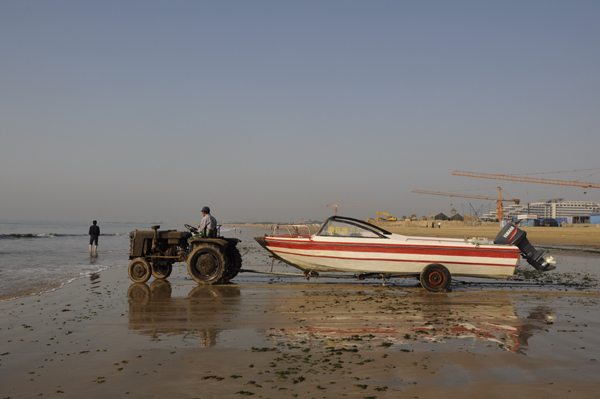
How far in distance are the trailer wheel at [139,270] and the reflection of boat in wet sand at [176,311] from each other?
29 cm

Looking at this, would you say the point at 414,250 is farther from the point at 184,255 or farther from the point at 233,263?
the point at 184,255

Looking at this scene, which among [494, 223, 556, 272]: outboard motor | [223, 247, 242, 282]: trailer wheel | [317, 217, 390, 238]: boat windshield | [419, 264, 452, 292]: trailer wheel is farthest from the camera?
[223, 247, 242, 282]: trailer wheel

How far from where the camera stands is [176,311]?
702cm

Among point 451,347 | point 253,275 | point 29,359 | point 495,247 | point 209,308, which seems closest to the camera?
point 29,359

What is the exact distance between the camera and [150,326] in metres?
5.98

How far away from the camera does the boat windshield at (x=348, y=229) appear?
987cm

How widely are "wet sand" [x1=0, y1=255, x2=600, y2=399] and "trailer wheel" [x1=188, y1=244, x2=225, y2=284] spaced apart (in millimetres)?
1172

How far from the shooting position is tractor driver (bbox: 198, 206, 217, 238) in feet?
33.7

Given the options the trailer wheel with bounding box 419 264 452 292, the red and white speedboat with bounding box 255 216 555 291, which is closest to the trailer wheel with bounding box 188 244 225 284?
the red and white speedboat with bounding box 255 216 555 291

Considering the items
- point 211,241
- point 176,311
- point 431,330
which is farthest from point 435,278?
point 176,311

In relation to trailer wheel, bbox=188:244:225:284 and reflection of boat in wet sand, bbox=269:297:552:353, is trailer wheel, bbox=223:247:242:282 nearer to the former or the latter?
trailer wheel, bbox=188:244:225:284

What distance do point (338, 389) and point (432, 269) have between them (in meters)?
6.39

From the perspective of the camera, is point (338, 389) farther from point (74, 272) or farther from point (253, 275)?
point (74, 272)

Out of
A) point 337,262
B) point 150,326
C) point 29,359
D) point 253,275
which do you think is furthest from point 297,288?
point 29,359
